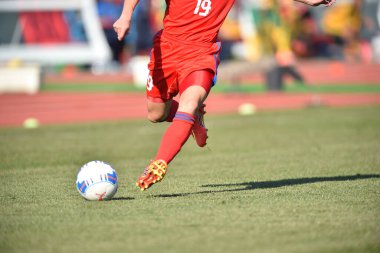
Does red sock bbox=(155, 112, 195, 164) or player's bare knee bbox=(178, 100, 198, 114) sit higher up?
player's bare knee bbox=(178, 100, 198, 114)

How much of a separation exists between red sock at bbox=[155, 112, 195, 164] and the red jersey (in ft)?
2.92

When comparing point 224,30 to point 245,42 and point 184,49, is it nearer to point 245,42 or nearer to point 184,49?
point 245,42

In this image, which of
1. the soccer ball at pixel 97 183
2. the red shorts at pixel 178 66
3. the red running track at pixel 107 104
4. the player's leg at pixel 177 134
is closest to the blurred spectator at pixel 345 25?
the red running track at pixel 107 104

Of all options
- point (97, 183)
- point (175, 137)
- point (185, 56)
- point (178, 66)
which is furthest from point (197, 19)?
point (97, 183)

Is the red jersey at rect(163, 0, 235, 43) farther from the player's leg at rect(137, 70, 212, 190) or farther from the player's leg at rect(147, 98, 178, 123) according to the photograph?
the player's leg at rect(147, 98, 178, 123)

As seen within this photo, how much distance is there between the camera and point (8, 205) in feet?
23.1

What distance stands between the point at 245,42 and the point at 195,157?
2429cm

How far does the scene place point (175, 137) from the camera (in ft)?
23.2

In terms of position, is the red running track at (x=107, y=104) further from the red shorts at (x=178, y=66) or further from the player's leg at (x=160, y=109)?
the red shorts at (x=178, y=66)

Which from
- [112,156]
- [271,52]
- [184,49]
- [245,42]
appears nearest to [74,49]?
[271,52]

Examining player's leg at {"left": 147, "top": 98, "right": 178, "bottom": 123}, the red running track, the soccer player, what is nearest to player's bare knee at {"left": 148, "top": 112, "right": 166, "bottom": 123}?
player's leg at {"left": 147, "top": 98, "right": 178, "bottom": 123}

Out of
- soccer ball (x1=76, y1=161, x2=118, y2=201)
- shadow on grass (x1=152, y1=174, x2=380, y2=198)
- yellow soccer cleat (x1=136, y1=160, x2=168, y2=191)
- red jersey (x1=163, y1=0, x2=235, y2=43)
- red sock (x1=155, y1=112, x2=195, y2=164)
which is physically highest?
red jersey (x1=163, y1=0, x2=235, y2=43)

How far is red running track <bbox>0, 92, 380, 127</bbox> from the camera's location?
19438mm

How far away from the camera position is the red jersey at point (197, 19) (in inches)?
301
